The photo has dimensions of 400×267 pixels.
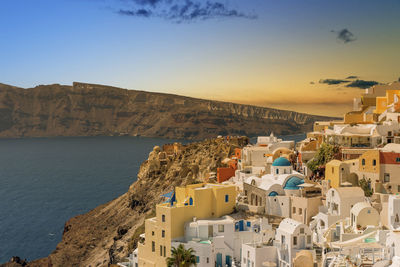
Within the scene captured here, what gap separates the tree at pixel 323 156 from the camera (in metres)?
44.5

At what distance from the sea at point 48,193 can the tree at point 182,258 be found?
4048 centimetres

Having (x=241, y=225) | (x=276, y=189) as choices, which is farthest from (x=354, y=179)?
(x=241, y=225)

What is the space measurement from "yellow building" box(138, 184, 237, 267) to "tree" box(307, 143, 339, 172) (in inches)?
476

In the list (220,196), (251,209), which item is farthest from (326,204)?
(220,196)

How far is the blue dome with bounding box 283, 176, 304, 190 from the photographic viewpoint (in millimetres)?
38263

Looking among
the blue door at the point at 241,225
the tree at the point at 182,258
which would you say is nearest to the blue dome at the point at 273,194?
the blue door at the point at 241,225

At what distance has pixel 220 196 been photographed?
34.8 m

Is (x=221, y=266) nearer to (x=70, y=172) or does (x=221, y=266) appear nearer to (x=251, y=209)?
(x=251, y=209)

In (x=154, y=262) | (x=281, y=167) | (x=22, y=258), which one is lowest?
(x=22, y=258)

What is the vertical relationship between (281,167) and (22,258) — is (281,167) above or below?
above

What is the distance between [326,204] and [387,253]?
1090 cm

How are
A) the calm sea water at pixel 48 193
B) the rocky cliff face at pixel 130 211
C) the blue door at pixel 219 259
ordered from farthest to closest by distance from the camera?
the calm sea water at pixel 48 193, the rocky cliff face at pixel 130 211, the blue door at pixel 219 259

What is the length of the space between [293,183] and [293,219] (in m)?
3.47

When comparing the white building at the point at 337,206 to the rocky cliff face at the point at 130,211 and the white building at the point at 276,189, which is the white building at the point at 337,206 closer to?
the white building at the point at 276,189
